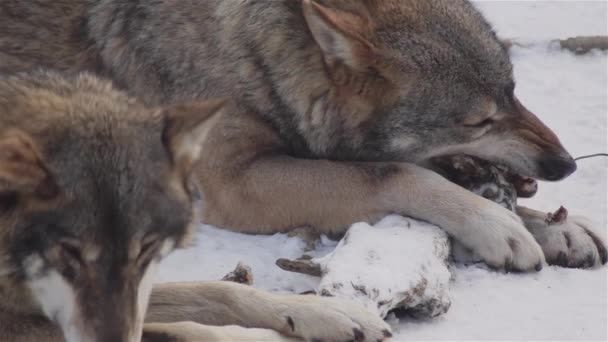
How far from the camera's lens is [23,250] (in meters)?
3.07

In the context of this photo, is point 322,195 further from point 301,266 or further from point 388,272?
point 388,272

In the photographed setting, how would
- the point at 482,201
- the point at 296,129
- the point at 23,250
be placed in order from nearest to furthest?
the point at 23,250 < the point at 482,201 < the point at 296,129

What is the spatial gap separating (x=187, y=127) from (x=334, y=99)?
1.66 meters

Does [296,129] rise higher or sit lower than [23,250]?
lower

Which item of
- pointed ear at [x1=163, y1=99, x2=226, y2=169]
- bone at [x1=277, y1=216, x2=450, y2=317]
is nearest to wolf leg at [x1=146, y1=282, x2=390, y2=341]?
bone at [x1=277, y1=216, x2=450, y2=317]

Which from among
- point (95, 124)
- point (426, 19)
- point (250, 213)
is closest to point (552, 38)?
point (426, 19)

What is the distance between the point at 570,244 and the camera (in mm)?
4734

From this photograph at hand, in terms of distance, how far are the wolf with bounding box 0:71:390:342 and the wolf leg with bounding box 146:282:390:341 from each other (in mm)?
108

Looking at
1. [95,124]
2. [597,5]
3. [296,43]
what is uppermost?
[95,124]

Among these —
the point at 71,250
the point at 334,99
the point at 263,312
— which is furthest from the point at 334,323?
the point at 334,99

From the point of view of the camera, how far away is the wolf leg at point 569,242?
4711 mm

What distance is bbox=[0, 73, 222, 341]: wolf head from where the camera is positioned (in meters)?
2.99

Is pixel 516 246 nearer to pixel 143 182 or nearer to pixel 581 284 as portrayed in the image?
pixel 581 284

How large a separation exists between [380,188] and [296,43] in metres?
0.81
